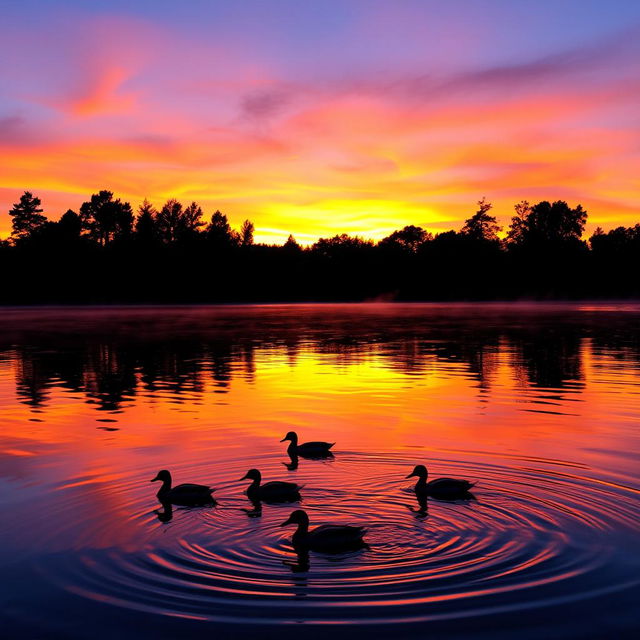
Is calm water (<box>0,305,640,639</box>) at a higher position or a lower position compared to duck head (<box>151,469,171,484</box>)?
lower

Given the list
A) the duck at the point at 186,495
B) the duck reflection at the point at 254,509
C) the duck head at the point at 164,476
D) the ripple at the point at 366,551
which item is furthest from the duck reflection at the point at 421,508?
the duck head at the point at 164,476

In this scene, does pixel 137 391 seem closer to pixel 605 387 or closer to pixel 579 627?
pixel 605 387

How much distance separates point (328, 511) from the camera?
40.8 feet

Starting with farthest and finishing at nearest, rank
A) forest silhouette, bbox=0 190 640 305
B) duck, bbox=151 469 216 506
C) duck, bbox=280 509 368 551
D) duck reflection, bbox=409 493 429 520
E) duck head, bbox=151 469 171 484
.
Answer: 1. forest silhouette, bbox=0 190 640 305
2. duck head, bbox=151 469 171 484
3. duck, bbox=151 469 216 506
4. duck reflection, bbox=409 493 429 520
5. duck, bbox=280 509 368 551

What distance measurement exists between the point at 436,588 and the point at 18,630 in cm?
450

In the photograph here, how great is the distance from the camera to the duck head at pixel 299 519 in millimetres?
10703

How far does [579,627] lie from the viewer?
27.1ft

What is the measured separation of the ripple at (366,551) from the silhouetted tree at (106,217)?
161 meters

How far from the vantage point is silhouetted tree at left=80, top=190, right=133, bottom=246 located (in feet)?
550

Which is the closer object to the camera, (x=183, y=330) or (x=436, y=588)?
(x=436, y=588)

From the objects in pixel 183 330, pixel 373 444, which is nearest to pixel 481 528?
pixel 373 444

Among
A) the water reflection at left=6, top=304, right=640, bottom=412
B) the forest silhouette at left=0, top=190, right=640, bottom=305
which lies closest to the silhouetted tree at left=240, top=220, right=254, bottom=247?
the forest silhouette at left=0, top=190, right=640, bottom=305

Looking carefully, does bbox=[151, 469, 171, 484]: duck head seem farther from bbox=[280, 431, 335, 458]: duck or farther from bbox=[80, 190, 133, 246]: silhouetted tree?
bbox=[80, 190, 133, 246]: silhouetted tree

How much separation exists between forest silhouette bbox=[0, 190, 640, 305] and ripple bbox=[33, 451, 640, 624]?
149947 millimetres
